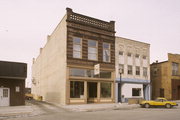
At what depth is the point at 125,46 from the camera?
34219 mm

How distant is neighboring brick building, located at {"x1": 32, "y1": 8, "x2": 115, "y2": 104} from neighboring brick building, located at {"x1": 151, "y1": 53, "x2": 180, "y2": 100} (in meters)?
13.2

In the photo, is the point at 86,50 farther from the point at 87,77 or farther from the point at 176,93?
the point at 176,93

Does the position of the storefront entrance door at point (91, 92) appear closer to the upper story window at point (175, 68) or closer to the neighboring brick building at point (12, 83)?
the neighboring brick building at point (12, 83)

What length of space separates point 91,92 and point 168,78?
16.7 m

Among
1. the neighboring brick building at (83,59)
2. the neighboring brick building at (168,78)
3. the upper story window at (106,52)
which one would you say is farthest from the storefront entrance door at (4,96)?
the neighboring brick building at (168,78)

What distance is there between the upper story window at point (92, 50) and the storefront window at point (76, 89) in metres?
4.09

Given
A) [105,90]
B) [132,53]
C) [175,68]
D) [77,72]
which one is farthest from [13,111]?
[175,68]

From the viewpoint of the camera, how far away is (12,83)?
86.6ft

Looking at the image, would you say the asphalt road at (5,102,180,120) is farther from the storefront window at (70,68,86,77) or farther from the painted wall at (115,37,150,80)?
the painted wall at (115,37,150,80)

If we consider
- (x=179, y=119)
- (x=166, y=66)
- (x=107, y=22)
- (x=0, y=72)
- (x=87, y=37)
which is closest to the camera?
(x=179, y=119)

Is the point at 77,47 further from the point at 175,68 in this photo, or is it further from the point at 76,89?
the point at 175,68

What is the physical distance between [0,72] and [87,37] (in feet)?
40.4

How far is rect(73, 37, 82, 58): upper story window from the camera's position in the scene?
28.4 m

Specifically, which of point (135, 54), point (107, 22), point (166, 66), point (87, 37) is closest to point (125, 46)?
point (135, 54)
